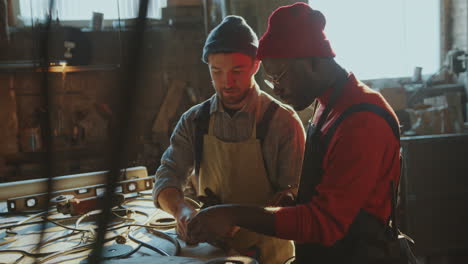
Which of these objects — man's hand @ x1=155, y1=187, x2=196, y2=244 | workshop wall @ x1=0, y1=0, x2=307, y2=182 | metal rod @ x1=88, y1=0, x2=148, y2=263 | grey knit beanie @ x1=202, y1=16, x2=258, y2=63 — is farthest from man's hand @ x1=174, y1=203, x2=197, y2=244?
workshop wall @ x1=0, y1=0, x2=307, y2=182

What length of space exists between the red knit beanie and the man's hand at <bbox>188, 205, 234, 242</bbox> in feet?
1.79

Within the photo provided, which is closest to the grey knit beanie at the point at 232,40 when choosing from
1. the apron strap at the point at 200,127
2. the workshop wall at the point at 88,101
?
the apron strap at the point at 200,127

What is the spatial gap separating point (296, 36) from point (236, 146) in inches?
29.0

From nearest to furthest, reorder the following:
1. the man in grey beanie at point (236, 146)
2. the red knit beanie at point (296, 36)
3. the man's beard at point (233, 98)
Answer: the red knit beanie at point (296, 36) < the man in grey beanie at point (236, 146) < the man's beard at point (233, 98)

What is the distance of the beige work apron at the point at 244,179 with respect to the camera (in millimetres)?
1918

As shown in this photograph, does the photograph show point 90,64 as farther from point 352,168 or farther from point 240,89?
point 352,168

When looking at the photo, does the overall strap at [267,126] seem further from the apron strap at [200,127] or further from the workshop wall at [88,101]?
the workshop wall at [88,101]

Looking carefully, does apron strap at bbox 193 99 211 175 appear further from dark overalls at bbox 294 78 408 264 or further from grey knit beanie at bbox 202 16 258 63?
dark overalls at bbox 294 78 408 264

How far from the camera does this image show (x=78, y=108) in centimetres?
562

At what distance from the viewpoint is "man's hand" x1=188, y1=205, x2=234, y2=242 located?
1363 millimetres

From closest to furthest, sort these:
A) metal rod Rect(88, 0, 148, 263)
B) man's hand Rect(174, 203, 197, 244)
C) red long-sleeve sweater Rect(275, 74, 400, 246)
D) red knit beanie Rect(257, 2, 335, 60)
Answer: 1. metal rod Rect(88, 0, 148, 263)
2. red long-sleeve sweater Rect(275, 74, 400, 246)
3. red knit beanie Rect(257, 2, 335, 60)
4. man's hand Rect(174, 203, 197, 244)

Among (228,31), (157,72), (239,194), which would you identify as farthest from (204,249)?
(157,72)

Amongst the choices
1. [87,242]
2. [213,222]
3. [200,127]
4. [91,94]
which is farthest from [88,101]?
[213,222]

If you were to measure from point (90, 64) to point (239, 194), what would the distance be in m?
3.99
